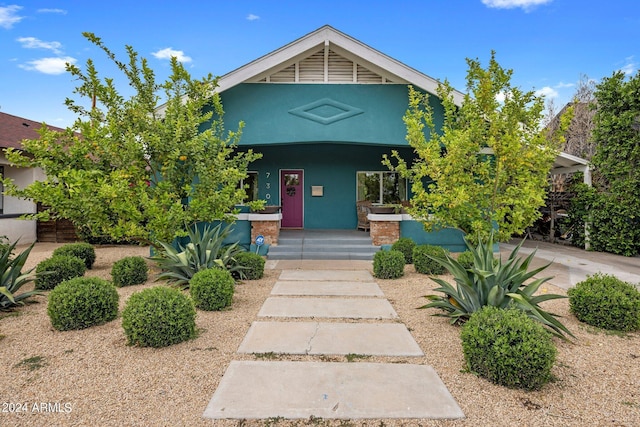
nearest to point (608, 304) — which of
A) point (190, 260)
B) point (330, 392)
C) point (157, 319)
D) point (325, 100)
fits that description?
point (330, 392)

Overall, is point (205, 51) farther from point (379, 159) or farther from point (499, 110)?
point (499, 110)

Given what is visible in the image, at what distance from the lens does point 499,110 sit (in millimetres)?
6344

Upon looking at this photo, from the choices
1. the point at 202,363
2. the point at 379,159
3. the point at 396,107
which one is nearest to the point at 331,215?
the point at 379,159

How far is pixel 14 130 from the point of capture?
45.0ft

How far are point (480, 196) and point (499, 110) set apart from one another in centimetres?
152

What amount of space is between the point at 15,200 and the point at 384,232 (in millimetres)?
Answer: 13109

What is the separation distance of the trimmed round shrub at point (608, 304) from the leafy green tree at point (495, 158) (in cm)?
154

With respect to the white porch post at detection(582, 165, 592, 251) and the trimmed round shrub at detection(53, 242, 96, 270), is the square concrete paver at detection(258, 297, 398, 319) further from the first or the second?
the white porch post at detection(582, 165, 592, 251)

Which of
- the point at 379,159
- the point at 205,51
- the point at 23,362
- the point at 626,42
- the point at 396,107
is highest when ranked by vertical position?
the point at 626,42

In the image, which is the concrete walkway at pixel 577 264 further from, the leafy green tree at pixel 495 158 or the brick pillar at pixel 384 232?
the brick pillar at pixel 384 232

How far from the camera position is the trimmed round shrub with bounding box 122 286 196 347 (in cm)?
378

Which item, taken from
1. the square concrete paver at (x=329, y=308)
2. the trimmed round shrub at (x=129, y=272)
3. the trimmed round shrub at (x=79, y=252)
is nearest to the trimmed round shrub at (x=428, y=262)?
the square concrete paver at (x=329, y=308)

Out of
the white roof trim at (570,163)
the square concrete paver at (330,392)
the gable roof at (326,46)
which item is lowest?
the square concrete paver at (330,392)

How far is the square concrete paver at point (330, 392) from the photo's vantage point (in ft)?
8.64
